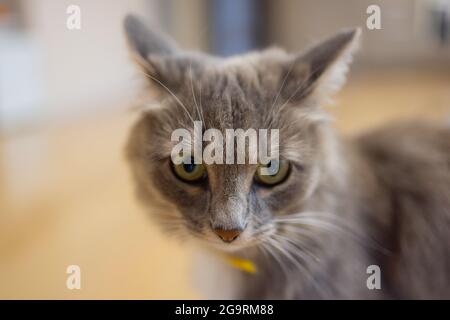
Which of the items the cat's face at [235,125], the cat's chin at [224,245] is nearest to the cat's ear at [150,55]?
the cat's face at [235,125]

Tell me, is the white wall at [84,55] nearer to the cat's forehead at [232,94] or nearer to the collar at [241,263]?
the cat's forehead at [232,94]

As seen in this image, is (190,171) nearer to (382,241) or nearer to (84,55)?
(382,241)

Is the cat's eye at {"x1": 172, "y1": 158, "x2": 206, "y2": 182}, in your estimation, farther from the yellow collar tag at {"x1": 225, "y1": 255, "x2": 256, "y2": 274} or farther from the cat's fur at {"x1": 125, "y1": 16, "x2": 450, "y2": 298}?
the yellow collar tag at {"x1": 225, "y1": 255, "x2": 256, "y2": 274}

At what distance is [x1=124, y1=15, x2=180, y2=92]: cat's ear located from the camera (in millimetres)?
710

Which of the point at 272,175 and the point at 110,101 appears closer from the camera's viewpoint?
the point at 272,175

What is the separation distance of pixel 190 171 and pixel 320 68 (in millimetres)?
228

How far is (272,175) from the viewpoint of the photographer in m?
0.69

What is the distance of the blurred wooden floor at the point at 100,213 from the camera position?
2.74 ft

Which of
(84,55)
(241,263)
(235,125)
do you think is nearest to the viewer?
(235,125)

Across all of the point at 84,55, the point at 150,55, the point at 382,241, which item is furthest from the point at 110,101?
the point at 382,241

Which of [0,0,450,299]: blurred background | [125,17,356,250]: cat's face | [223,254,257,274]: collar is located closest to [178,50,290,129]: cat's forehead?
[125,17,356,250]: cat's face

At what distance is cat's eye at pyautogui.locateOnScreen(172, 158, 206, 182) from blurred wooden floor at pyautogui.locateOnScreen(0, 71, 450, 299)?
20 centimetres

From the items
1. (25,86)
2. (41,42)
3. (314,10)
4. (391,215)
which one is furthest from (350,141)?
(25,86)
